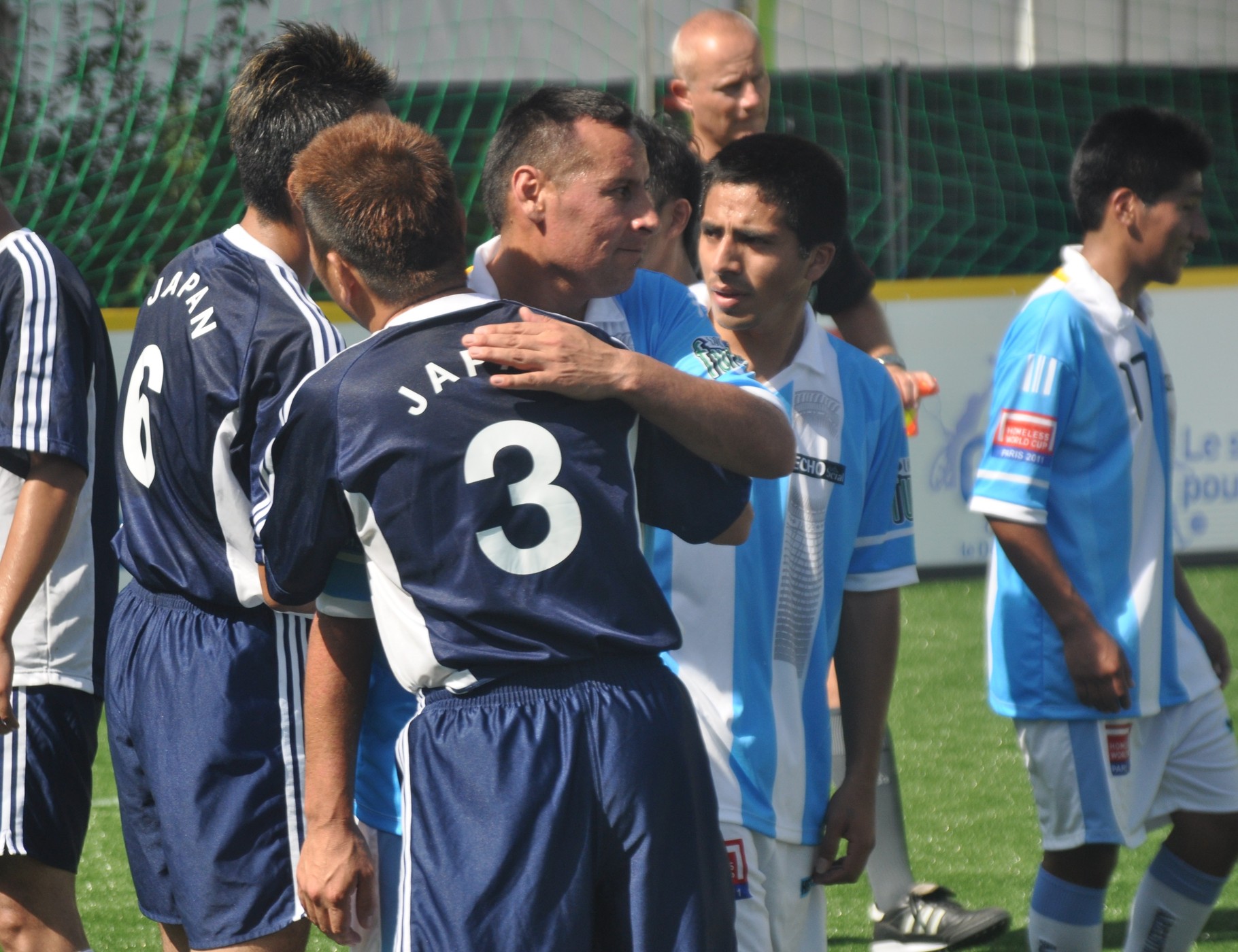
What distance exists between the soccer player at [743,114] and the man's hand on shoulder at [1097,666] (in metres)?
1.10

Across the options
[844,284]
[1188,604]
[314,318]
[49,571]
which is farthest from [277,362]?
[1188,604]

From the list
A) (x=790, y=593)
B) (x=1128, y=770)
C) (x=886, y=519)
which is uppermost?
(x=886, y=519)

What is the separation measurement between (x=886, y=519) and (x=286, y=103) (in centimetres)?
121

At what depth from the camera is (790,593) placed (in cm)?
252

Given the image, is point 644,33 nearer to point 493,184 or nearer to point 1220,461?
point 1220,461

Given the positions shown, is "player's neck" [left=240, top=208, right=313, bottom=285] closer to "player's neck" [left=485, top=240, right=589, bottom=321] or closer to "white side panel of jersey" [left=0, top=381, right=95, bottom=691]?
"player's neck" [left=485, top=240, right=589, bottom=321]

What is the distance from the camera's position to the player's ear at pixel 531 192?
2238mm

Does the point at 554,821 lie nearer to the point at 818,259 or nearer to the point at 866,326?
the point at 818,259

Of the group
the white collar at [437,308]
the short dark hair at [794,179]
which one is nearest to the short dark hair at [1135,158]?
the short dark hair at [794,179]

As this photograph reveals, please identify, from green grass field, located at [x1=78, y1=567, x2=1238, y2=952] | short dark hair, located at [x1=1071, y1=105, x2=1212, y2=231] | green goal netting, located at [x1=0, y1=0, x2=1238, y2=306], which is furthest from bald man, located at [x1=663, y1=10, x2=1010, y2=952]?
green goal netting, located at [x1=0, y1=0, x2=1238, y2=306]

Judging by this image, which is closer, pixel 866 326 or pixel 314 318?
pixel 314 318

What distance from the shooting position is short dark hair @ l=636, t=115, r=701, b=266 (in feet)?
10.9

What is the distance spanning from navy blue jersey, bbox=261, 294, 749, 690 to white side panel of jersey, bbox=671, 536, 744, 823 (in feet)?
1.79

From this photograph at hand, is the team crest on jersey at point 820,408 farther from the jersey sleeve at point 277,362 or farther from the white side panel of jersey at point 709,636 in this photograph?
the jersey sleeve at point 277,362
